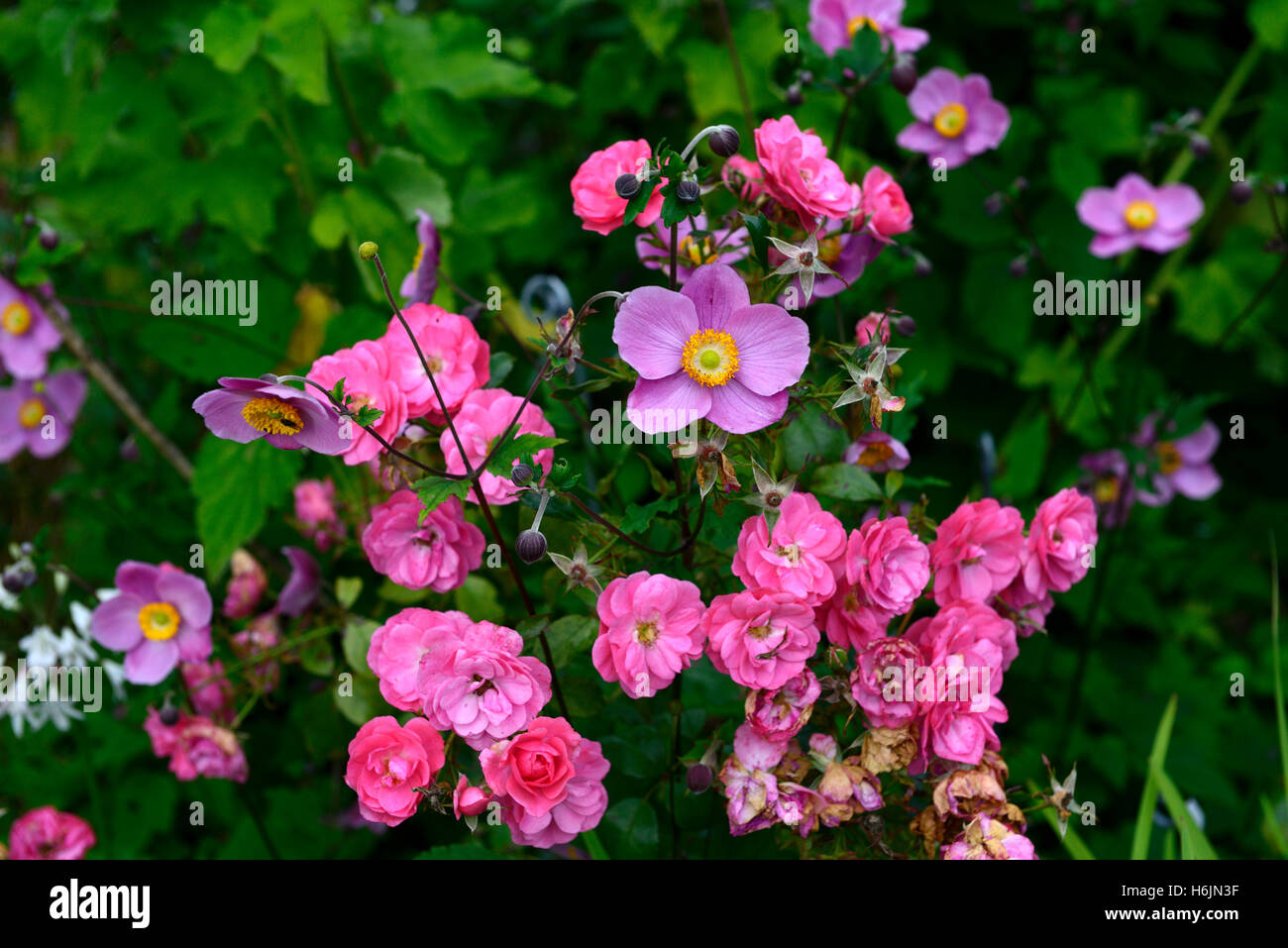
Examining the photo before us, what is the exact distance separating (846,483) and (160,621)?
842 mm

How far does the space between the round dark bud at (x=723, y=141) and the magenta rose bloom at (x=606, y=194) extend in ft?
0.21

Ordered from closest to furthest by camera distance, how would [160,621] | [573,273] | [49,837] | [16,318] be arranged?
→ [160,621], [49,837], [16,318], [573,273]

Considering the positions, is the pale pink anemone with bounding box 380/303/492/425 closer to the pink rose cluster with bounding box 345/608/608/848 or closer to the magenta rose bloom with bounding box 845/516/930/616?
the pink rose cluster with bounding box 345/608/608/848

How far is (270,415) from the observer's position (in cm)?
86

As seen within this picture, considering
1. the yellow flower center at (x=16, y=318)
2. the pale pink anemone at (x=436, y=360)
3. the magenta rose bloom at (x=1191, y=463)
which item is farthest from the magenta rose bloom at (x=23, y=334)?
the magenta rose bloom at (x=1191, y=463)

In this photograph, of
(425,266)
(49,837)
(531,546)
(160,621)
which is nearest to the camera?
(531,546)

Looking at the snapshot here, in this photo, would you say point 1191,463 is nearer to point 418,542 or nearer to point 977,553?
point 977,553

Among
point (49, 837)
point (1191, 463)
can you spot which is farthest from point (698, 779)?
point (1191, 463)

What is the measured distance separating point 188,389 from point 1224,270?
2.10m

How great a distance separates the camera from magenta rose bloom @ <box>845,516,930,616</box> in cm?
90

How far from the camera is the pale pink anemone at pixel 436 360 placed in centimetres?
96

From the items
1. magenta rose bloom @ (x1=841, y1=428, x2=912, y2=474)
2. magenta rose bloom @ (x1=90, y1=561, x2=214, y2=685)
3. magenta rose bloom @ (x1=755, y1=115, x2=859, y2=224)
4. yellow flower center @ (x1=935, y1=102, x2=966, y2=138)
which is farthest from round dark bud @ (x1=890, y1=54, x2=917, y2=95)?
magenta rose bloom @ (x1=90, y1=561, x2=214, y2=685)

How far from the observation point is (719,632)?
879 millimetres

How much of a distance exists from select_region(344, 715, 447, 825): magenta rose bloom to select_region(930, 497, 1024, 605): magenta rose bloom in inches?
19.4
